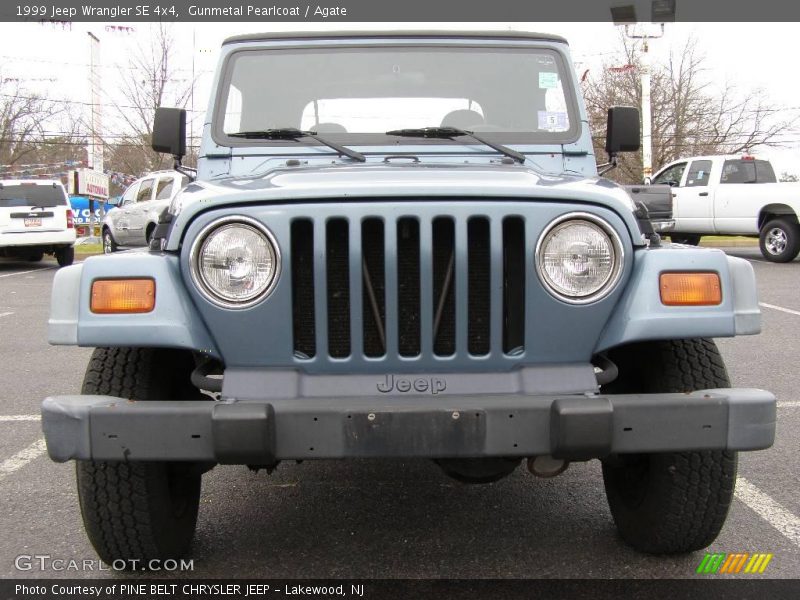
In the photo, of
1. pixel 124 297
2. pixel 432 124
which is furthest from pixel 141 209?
pixel 124 297

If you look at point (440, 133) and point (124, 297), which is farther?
point (440, 133)

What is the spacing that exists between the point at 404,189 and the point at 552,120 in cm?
147

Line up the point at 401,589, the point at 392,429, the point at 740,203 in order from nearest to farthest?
the point at 392,429, the point at 401,589, the point at 740,203

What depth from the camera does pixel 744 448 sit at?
2211 mm

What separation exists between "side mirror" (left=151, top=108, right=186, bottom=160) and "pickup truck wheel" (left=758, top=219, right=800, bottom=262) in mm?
12511

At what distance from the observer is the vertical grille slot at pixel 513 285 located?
2344mm

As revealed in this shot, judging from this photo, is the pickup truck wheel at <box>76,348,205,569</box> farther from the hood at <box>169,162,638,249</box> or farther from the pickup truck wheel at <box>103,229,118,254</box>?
the pickup truck wheel at <box>103,229,118,254</box>

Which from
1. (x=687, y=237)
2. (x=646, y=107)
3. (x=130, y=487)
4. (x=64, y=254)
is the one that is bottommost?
(x=64, y=254)

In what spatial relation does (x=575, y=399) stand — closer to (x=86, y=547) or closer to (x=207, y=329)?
(x=207, y=329)

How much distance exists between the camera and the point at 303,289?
93.8 inches

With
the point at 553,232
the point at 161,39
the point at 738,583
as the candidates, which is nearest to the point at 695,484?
the point at 738,583

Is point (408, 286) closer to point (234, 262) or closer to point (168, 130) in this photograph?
point (234, 262)

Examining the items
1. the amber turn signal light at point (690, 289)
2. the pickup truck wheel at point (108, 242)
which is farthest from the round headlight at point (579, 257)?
the pickup truck wheel at point (108, 242)

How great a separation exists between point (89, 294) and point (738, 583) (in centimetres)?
226
